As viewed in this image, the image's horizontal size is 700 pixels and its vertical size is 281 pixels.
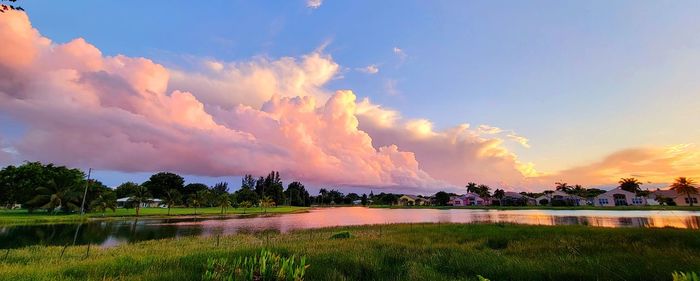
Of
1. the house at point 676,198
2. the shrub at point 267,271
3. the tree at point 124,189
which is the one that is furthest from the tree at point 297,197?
the shrub at point 267,271

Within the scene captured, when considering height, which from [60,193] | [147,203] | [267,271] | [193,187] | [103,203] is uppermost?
[193,187]

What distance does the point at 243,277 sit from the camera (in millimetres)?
6328

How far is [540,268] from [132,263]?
13436 mm

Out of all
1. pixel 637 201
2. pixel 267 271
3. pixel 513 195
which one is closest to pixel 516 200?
pixel 513 195

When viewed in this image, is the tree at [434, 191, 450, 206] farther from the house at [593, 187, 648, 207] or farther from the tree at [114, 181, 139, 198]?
the tree at [114, 181, 139, 198]

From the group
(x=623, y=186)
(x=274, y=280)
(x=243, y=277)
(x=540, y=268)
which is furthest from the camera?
(x=623, y=186)

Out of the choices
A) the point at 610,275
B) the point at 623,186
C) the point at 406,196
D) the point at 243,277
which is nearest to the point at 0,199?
the point at 243,277

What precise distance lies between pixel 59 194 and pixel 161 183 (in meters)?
72.9

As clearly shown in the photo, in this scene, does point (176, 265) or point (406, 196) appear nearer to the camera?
point (176, 265)

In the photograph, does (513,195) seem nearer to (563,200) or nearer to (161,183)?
(563,200)

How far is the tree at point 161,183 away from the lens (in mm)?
135625

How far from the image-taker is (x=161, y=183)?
136m

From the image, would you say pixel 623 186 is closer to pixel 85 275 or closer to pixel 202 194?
pixel 202 194

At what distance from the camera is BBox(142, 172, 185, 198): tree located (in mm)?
135625
